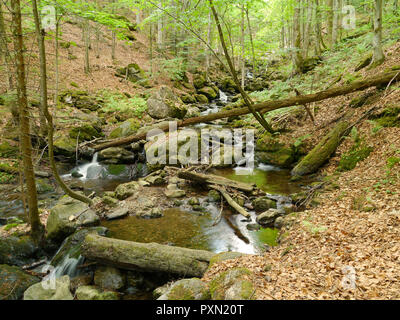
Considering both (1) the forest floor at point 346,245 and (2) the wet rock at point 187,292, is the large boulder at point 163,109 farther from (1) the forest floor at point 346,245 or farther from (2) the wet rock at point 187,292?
(2) the wet rock at point 187,292

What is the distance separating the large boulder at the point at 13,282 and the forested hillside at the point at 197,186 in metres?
0.03

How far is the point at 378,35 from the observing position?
32.3 ft

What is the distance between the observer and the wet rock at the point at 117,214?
304 inches

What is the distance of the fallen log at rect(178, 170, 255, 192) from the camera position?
8734 millimetres

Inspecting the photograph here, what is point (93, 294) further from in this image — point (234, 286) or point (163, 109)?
point (163, 109)

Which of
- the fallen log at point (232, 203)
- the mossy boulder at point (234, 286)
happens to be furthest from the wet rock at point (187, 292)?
the fallen log at point (232, 203)

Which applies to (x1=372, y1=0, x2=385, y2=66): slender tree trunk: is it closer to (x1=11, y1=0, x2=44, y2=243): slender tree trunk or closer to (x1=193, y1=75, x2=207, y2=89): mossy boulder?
(x1=11, y1=0, x2=44, y2=243): slender tree trunk

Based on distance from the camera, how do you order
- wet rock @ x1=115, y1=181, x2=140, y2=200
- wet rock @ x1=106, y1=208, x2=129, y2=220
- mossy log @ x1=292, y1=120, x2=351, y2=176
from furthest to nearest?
mossy log @ x1=292, y1=120, x2=351, y2=176
wet rock @ x1=115, y1=181, x2=140, y2=200
wet rock @ x1=106, y1=208, x2=129, y2=220

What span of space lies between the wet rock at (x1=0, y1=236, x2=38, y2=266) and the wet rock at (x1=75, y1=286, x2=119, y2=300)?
2.06 m

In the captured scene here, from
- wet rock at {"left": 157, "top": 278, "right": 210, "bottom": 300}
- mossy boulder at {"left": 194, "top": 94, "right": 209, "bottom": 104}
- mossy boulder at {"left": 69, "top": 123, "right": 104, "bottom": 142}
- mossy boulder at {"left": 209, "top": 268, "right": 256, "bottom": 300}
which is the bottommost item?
wet rock at {"left": 157, "top": 278, "right": 210, "bottom": 300}

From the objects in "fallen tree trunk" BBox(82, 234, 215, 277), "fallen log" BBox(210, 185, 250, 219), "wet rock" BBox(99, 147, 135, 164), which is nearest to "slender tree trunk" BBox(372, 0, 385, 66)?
"fallen log" BBox(210, 185, 250, 219)

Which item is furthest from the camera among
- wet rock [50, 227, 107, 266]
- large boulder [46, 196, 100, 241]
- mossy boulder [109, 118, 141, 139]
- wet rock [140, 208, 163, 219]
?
mossy boulder [109, 118, 141, 139]

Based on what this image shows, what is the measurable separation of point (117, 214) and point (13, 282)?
10.6ft
